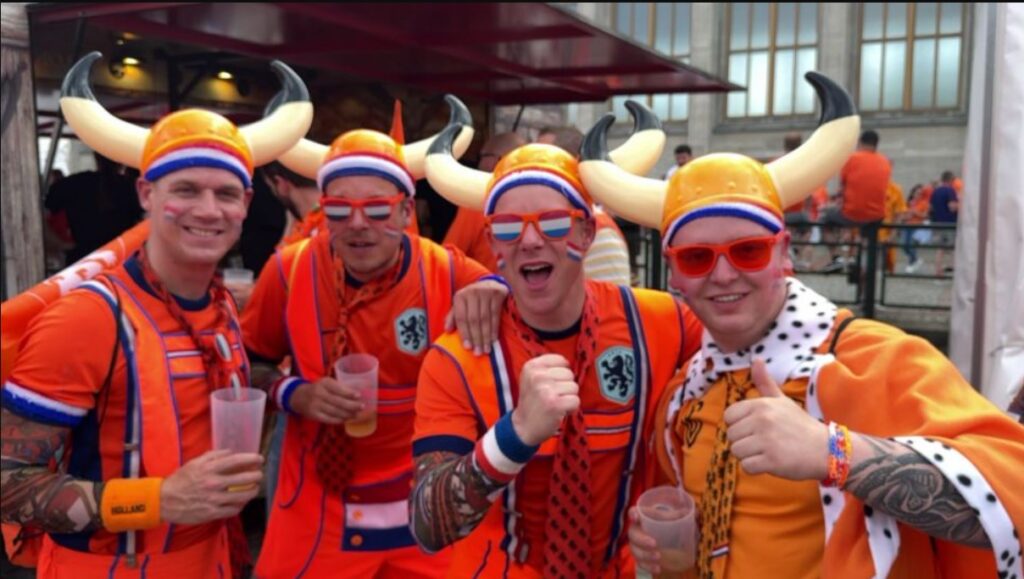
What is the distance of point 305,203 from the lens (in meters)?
4.68

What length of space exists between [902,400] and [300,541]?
2.09 m

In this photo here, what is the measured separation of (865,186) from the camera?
27.5ft

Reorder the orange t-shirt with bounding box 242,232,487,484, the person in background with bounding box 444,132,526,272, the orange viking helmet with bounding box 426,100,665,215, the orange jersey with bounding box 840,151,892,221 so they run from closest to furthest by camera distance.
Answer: the orange viking helmet with bounding box 426,100,665,215
the orange t-shirt with bounding box 242,232,487,484
the person in background with bounding box 444,132,526,272
the orange jersey with bounding box 840,151,892,221

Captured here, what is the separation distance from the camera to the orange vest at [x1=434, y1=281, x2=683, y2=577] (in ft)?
7.11

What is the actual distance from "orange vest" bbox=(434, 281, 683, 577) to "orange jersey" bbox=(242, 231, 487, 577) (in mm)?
647

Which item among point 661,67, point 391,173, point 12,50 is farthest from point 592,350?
point 661,67

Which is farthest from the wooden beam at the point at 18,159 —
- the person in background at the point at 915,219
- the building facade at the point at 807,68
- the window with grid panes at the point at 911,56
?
the window with grid panes at the point at 911,56

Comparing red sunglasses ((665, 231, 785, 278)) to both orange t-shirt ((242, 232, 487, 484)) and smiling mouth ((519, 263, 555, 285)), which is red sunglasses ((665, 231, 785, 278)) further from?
orange t-shirt ((242, 232, 487, 484))

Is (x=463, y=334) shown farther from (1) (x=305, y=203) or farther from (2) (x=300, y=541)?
(1) (x=305, y=203)

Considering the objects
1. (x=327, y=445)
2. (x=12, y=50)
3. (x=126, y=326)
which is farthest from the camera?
(x=12, y=50)

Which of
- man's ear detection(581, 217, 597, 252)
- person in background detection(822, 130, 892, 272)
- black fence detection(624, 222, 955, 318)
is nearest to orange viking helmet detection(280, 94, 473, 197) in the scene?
man's ear detection(581, 217, 597, 252)

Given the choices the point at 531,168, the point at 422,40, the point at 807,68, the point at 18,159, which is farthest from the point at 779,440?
the point at 807,68

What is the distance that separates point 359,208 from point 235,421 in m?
0.90

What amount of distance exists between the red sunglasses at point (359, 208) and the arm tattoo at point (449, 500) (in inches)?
41.7
